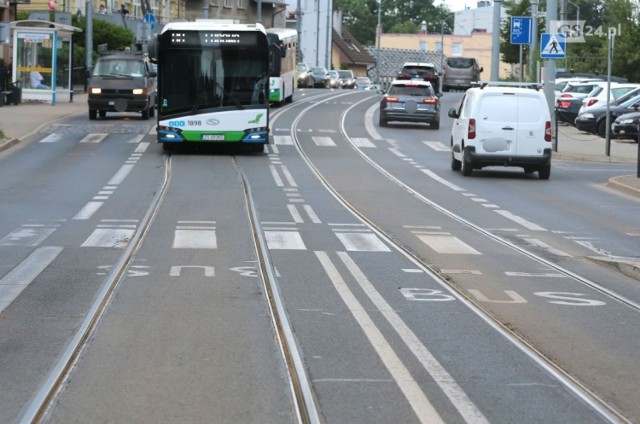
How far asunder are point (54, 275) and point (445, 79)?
6822 cm

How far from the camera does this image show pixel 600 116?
4175cm

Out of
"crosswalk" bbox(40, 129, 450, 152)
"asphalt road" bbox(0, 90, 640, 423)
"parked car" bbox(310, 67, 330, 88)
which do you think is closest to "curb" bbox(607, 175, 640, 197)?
"asphalt road" bbox(0, 90, 640, 423)

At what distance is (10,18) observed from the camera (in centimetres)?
6088

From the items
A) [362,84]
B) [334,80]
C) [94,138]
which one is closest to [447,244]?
[94,138]

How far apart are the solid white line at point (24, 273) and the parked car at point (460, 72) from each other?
64125 mm

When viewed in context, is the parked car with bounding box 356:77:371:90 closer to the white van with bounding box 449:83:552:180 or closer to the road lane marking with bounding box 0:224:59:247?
the white van with bounding box 449:83:552:180

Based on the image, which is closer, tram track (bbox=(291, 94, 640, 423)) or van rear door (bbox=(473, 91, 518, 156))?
tram track (bbox=(291, 94, 640, 423))

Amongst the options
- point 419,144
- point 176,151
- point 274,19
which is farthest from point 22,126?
point 274,19

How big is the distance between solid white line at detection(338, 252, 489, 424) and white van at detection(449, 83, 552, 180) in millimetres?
14490

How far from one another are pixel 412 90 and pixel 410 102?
41 centimetres

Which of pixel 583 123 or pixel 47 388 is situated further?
pixel 583 123

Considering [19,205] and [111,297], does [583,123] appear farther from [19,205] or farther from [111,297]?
[111,297]

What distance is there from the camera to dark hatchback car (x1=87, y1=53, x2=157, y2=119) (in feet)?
139

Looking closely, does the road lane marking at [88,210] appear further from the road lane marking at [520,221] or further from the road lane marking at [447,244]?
the road lane marking at [520,221]
